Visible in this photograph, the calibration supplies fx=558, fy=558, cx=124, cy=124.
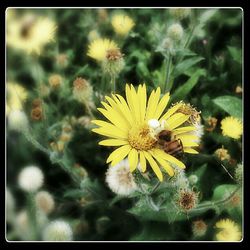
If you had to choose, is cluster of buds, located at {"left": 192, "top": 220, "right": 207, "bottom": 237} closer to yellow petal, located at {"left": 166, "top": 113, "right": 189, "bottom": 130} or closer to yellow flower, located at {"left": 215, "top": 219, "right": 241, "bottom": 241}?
yellow flower, located at {"left": 215, "top": 219, "right": 241, "bottom": 241}

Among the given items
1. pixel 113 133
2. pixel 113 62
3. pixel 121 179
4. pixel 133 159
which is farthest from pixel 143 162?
pixel 113 62

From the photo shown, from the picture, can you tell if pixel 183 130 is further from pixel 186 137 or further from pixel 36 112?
pixel 36 112

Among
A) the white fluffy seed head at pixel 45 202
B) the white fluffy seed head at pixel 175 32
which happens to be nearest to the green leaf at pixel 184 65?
the white fluffy seed head at pixel 175 32

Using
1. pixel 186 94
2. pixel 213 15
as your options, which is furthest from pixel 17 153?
pixel 213 15

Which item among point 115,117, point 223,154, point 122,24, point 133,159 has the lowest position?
point 223,154

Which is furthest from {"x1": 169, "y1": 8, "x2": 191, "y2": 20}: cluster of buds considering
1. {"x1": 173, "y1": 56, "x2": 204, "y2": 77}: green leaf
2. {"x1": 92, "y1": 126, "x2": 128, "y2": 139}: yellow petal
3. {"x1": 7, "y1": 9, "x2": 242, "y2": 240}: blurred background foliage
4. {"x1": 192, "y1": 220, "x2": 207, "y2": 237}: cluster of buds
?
{"x1": 192, "y1": 220, "x2": 207, "y2": 237}: cluster of buds
